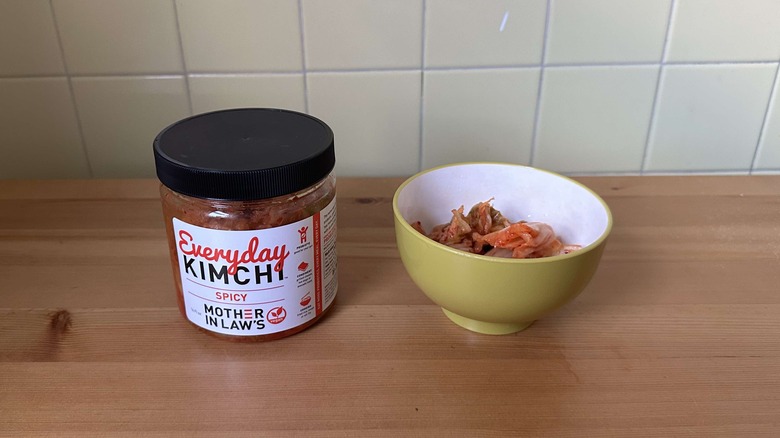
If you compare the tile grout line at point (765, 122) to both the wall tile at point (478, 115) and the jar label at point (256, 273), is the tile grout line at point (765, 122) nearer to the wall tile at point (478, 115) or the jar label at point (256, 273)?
the wall tile at point (478, 115)

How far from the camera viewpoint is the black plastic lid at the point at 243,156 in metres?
0.48

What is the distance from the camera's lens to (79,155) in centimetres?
86

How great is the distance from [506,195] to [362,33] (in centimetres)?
29

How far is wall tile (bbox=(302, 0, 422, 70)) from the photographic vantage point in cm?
76

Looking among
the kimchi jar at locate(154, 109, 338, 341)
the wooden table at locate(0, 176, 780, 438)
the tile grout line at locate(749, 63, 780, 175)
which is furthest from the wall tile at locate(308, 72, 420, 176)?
the tile grout line at locate(749, 63, 780, 175)

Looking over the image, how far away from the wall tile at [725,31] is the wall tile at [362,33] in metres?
0.33

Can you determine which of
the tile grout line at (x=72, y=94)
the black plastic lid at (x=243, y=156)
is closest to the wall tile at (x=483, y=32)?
the black plastic lid at (x=243, y=156)

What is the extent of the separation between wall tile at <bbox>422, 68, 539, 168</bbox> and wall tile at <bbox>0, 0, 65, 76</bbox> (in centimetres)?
47

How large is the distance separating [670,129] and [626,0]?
0.19 metres

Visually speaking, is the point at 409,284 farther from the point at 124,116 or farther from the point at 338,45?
the point at 124,116

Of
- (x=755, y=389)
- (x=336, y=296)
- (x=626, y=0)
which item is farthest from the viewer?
(x=626, y=0)

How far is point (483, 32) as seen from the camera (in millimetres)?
779

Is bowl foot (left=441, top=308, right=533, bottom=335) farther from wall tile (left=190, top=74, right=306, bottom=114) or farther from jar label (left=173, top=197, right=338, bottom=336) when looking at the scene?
wall tile (left=190, top=74, right=306, bottom=114)

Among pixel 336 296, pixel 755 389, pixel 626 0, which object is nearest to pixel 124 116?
pixel 336 296
